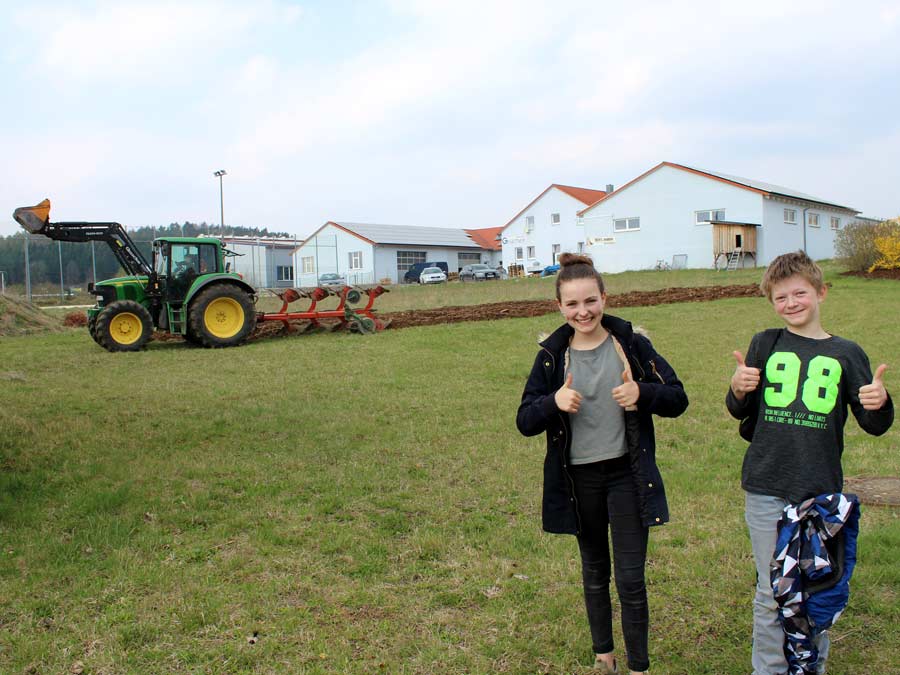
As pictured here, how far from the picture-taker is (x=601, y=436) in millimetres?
3117

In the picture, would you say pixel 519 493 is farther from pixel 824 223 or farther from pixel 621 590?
pixel 824 223

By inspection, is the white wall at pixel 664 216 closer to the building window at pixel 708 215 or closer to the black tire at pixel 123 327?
the building window at pixel 708 215

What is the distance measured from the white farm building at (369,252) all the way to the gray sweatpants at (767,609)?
50323mm

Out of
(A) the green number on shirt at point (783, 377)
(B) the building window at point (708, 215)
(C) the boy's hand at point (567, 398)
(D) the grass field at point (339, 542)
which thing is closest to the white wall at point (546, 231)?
(B) the building window at point (708, 215)

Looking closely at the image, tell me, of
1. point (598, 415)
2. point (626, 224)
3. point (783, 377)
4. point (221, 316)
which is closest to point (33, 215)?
point (221, 316)

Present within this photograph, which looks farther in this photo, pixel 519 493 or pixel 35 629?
pixel 519 493

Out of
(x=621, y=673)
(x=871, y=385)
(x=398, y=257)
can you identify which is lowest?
(x=621, y=673)

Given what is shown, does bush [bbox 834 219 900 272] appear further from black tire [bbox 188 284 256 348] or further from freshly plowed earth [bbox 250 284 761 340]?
black tire [bbox 188 284 256 348]

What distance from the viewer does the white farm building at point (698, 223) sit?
3797 centimetres

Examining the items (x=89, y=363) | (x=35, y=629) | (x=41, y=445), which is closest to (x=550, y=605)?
(x=35, y=629)

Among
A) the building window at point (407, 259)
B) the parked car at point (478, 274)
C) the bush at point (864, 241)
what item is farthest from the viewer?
the building window at point (407, 259)

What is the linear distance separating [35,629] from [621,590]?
9.25ft

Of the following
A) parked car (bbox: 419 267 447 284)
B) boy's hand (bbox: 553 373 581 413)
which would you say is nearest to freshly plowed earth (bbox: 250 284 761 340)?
boy's hand (bbox: 553 373 581 413)

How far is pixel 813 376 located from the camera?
292 centimetres
